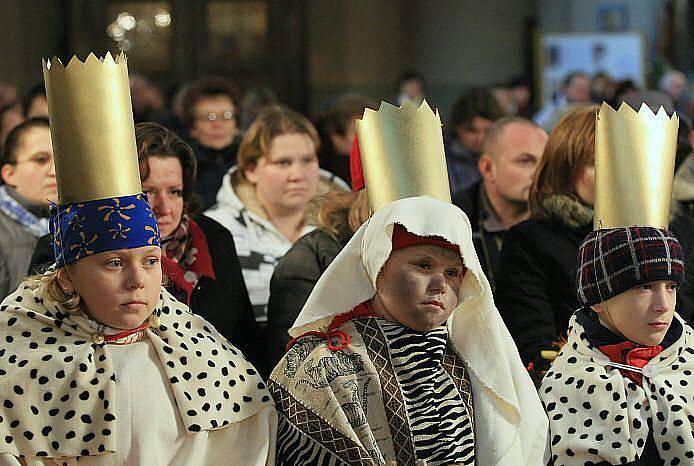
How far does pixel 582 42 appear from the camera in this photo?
529 inches

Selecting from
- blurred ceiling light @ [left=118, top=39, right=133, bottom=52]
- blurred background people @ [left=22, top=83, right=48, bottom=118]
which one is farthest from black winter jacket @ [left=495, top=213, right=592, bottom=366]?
blurred ceiling light @ [left=118, top=39, right=133, bottom=52]

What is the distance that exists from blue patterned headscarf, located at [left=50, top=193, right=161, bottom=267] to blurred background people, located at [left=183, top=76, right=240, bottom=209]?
144 inches

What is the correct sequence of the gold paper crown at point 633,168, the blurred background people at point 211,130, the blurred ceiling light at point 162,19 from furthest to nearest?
1. the blurred ceiling light at point 162,19
2. the blurred background people at point 211,130
3. the gold paper crown at point 633,168

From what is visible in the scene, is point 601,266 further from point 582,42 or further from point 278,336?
point 582,42

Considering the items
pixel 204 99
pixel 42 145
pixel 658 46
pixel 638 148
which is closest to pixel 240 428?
pixel 638 148

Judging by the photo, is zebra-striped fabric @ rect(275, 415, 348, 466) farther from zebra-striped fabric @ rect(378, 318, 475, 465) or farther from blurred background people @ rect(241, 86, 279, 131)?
blurred background people @ rect(241, 86, 279, 131)

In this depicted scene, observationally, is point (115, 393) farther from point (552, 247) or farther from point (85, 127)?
point (552, 247)

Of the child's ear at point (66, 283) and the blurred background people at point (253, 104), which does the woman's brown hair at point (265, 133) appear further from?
the blurred background people at point (253, 104)

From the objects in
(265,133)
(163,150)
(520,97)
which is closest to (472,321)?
(163,150)

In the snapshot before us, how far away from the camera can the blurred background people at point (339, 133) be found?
24.7 ft

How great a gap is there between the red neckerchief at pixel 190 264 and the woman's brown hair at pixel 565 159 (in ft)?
3.99

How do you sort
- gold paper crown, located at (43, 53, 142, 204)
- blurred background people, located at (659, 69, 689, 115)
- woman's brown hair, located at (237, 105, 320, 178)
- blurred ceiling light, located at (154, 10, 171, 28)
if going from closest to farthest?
gold paper crown, located at (43, 53, 142, 204) → woman's brown hair, located at (237, 105, 320, 178) → blurred background people, located at (659, 69, 689, 115) → blurred ceiling light, located at (154, 10, 171, 28)

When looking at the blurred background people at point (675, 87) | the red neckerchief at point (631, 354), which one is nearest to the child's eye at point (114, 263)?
the red neckerchief at point (631, 354)

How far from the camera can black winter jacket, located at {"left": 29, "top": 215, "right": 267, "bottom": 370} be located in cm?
443
